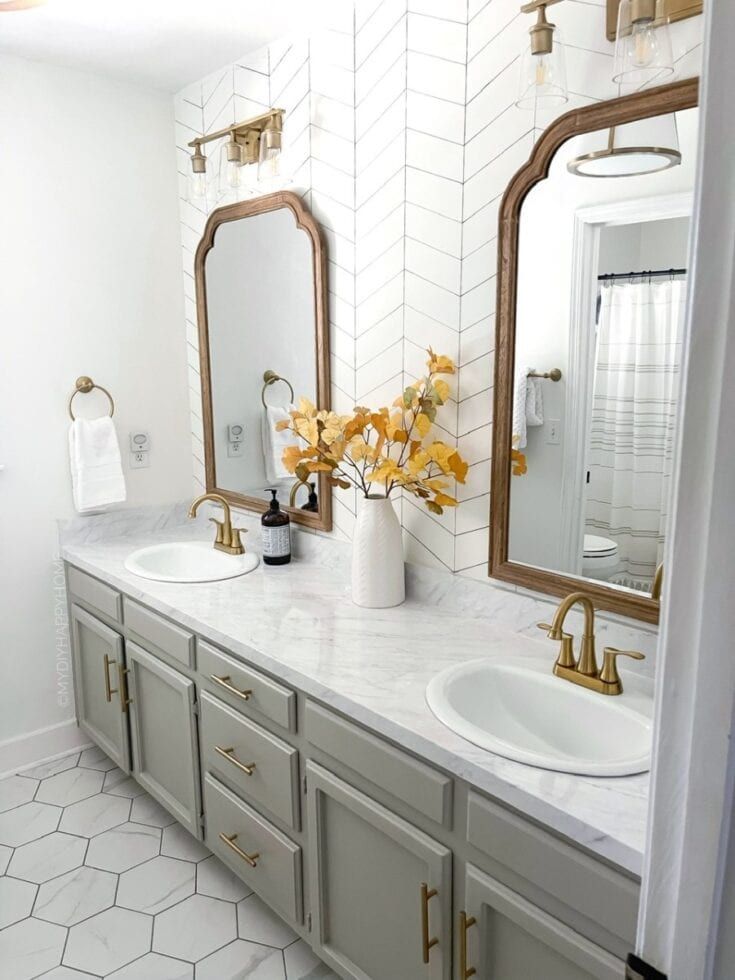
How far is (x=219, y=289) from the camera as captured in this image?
2719 millimetres

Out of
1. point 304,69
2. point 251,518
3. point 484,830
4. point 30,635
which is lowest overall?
point 30,635

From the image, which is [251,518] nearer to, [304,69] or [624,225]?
[304,69]

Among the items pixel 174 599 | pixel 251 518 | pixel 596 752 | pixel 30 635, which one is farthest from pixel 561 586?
pixel 30 635

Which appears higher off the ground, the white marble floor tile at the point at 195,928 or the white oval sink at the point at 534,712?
the white oval sink at the point at 534,712

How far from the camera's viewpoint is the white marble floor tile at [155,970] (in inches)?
72.9

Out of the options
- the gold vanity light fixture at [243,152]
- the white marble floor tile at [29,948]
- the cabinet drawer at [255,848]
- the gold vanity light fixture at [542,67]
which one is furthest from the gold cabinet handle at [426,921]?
the gold vanity light fixture at [243,152]

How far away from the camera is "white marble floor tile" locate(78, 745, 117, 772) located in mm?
2779

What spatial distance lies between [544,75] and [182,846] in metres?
2.31

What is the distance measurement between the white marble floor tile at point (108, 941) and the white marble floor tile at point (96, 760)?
766mm

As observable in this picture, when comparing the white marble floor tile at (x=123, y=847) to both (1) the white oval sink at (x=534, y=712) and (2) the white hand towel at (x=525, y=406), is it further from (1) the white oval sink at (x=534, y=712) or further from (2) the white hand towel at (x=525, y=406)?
(2) the white hand towel at (x=525, y=406)

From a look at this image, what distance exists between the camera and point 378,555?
2008mm

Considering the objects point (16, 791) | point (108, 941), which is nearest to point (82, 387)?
point (16, 791)

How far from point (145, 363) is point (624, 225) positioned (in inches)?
75.3

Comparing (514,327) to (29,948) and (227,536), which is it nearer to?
(227,536)
